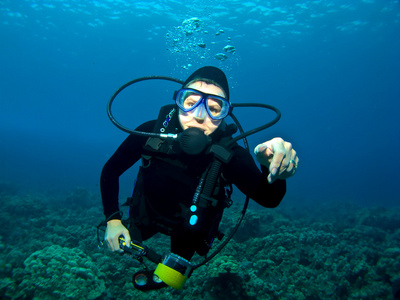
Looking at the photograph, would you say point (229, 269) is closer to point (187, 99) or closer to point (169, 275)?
point (169, 275)

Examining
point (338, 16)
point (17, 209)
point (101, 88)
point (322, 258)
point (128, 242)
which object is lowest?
point (17, 209)

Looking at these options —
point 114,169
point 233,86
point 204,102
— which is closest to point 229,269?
point 114,169

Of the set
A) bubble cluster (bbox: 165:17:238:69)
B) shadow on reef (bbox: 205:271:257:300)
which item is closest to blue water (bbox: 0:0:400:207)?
bubble cluster (bbox: 165:17:238:69)

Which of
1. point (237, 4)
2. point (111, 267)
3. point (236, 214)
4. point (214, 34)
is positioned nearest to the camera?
point (111, 267)

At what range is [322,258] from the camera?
6.33m

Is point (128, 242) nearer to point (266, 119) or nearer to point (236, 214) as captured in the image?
point (236, 214)

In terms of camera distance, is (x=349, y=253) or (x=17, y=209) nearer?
(x=349, y=253)

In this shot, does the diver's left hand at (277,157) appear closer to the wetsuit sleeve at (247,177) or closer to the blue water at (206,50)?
the wetsuit sleeve at (247,177)

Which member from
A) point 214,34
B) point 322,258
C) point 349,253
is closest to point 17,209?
point 322,258

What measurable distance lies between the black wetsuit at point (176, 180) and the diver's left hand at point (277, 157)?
27.4 inches

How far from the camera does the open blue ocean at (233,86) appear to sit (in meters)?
4.97

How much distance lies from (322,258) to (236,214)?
Answer: 418 centimetres

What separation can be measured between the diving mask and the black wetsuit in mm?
331

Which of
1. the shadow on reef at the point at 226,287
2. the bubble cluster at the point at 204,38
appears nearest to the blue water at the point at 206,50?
the bubble cluster at the point at 204,38
